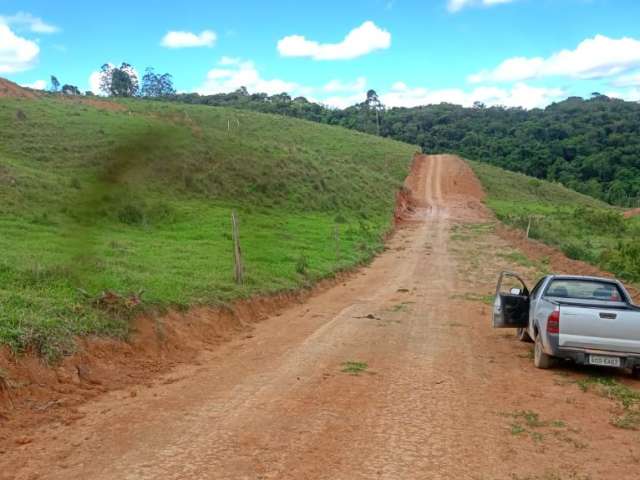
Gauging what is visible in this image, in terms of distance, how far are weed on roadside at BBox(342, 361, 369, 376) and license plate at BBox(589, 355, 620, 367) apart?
321cm

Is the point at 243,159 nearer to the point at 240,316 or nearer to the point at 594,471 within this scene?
the point at 240,316

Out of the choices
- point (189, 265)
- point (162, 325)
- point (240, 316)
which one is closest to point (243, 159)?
point (189, 265)

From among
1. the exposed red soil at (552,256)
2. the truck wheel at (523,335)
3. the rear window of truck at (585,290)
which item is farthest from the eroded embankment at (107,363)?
the exposed red soil at (552,256)

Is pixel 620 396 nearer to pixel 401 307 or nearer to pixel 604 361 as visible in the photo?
pixel 604 361

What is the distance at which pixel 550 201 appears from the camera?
61000 mm

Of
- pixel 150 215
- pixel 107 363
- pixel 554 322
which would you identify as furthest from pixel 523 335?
pixel 150 215

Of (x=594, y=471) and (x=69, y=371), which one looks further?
(x=69, y=371)

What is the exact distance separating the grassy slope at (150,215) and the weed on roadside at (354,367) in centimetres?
339

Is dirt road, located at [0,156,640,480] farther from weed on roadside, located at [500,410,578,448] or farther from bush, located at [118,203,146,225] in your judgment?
bush, located at [118,203,146,225]

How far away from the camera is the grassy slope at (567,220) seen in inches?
850

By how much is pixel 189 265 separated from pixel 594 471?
10.9m

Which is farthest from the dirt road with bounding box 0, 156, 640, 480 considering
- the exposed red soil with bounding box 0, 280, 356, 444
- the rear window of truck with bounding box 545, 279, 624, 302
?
the rear window of truck with bounding box 545, 279, 624, 302

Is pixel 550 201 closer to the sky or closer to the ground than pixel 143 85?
closer to the ground

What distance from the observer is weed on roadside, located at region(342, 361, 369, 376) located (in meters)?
8.87
